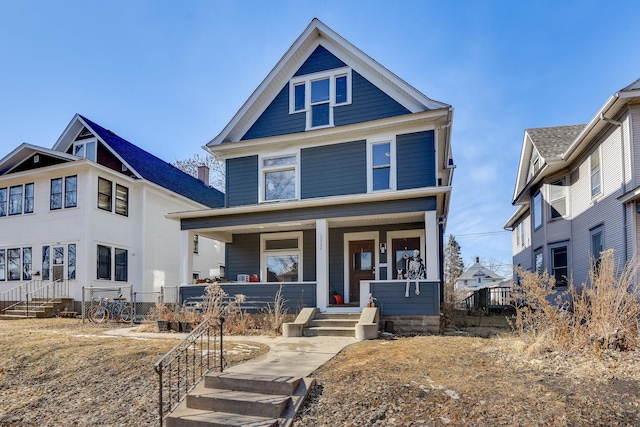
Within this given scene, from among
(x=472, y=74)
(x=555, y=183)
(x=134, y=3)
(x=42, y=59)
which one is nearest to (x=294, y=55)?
(x=134, y=3)

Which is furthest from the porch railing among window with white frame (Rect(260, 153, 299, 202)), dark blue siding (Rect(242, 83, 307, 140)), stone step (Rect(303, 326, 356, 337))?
stone step (Rect(303, 326, 356, 337))

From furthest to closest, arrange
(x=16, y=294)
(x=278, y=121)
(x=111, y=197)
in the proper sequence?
(x=111, y=197)
(x=16, y=294)
(x=278, y=121)

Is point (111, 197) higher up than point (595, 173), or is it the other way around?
point (595, 173)

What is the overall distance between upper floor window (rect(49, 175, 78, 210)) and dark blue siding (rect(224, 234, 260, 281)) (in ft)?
24.6

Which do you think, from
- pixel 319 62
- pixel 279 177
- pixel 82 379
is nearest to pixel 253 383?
pixel 82 379

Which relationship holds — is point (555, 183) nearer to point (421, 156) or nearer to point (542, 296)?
point (421, 156)

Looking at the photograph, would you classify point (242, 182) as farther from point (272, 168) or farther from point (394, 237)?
point (394, 237)

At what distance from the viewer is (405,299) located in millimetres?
10312

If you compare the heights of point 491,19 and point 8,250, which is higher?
point 491,19

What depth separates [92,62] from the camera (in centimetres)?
1472

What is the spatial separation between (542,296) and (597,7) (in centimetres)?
998

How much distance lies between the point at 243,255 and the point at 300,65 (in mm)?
6656

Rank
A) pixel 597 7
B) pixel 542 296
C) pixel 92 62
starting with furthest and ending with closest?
pixel 92 62, pixel 597 7, pixel 542 296

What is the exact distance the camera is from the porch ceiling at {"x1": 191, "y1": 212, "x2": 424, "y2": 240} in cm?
Answer: 1159
